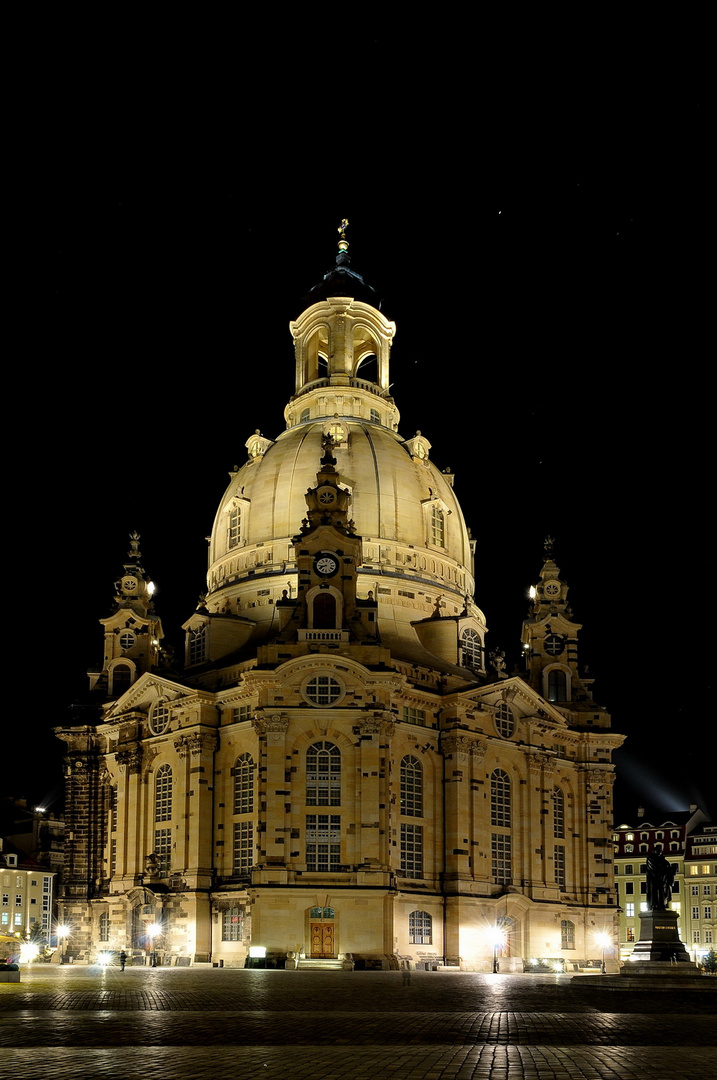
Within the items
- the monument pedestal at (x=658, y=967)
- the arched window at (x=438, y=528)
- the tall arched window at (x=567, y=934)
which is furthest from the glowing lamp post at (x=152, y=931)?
the arched window at (x=438, y=528)

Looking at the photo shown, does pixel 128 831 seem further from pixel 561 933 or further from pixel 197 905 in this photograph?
pixel 561 933

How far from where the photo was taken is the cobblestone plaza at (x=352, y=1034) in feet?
67.1

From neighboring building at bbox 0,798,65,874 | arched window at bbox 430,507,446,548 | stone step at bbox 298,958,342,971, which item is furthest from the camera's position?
neighboring building at bbox 0,798,65,874

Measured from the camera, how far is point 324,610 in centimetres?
8731

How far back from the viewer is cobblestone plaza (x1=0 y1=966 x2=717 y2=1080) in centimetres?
2044

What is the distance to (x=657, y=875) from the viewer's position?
63750 millimetres

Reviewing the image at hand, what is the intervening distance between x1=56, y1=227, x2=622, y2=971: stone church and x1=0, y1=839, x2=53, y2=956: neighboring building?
29613 mm

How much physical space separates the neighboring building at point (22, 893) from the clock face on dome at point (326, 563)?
5702 centimetres

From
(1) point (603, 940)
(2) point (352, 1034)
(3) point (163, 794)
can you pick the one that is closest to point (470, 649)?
(1) point (603, 940)

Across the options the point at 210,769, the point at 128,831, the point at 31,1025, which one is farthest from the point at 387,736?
the point at 31,1025

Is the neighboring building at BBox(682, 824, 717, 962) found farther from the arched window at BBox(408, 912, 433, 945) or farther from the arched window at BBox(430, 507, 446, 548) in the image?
the arched window at BBox(408, 912, 433, 945)

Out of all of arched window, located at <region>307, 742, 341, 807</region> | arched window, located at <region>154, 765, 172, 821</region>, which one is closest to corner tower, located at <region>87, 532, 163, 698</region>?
arched window, located at <region>154, 765, 172, 821</region>

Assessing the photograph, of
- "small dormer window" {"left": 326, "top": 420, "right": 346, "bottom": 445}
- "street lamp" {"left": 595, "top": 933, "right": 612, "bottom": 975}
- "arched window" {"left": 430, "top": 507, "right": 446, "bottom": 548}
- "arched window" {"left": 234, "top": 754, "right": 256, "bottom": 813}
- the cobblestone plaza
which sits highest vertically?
"small dormer window" {"left": 326, "top": 420, "right": 346, "bottom": 445}

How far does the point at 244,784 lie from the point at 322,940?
12625 millimetres
